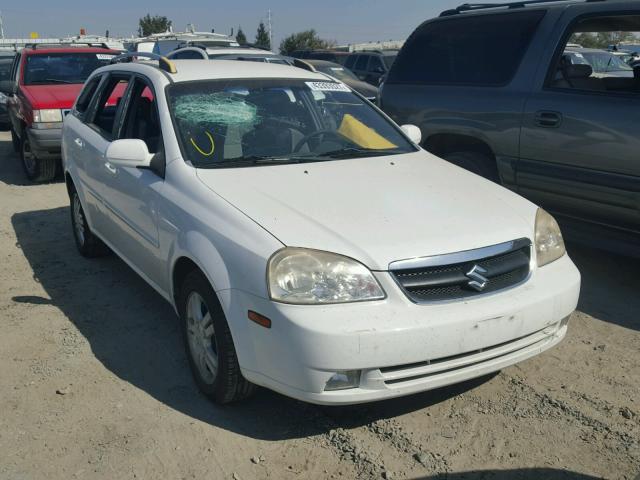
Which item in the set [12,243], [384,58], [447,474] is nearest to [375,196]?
[447,474]

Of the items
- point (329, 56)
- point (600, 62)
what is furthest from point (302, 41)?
point (600, 62)

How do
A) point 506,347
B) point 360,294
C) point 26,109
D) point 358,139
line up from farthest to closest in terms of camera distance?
1. point 26,109
2. point 358,139
3. point 506,347
4. point 360,294

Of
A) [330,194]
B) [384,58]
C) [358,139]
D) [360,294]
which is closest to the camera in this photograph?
[360,294]

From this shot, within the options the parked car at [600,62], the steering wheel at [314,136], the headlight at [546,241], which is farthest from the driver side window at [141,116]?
the parked car at [600,62]

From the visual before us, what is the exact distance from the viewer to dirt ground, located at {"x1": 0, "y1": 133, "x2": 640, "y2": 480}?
2.91m

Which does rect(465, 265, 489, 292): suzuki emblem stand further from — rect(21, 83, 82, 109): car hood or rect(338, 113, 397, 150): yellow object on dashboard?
rect(21, 83, 82, 109): car hood

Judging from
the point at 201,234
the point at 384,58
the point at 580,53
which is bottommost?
the point at 384,58

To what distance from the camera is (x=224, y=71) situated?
14.2 feet

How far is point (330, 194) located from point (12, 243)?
13.3 feet

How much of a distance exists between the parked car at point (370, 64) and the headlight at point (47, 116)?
38.1 ft

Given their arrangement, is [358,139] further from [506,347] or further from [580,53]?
[580,53]

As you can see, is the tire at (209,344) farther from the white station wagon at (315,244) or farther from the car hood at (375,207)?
the car hood at (375,207)

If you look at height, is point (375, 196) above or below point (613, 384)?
above

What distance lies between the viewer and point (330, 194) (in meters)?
3.42
